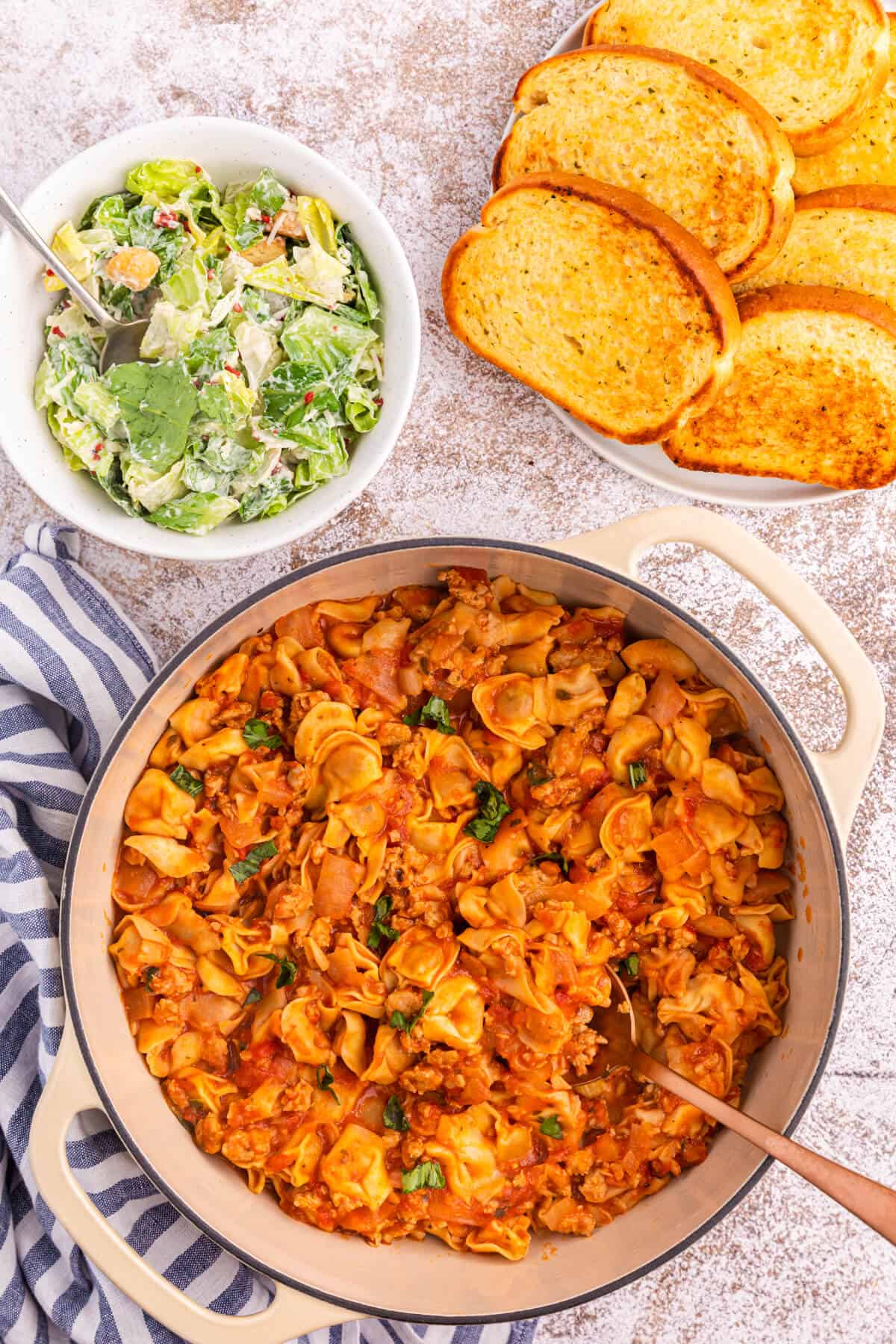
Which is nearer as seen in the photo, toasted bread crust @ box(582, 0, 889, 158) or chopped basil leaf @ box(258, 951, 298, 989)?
toasted bread crust @ box(582, 0, 889, 158)

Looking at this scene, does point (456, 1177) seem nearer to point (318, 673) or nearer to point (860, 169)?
point (318, 673)

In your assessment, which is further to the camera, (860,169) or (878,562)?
(878,562)

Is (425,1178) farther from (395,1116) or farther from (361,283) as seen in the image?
(361,283)

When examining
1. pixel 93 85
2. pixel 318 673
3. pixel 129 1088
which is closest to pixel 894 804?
pixel 318 673

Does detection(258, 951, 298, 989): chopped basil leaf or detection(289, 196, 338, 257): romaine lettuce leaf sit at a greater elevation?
detection(289, 196, 338, 257): romaine lettuce leaf

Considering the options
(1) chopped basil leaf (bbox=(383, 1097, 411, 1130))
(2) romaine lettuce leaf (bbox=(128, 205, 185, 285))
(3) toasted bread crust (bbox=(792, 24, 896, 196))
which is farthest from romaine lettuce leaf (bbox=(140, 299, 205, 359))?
(1) chopped basil leaf (bbox=(383, 1097, 411, 1130))

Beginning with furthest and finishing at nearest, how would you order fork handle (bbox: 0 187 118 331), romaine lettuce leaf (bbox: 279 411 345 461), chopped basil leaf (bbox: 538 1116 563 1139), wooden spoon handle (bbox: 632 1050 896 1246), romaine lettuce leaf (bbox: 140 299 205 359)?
chopped basil leaf (bbox: 538 1116 563 1139) < romaine lettuce leaf (bbox: 279 411 345 461) < romaine lettuce leaf (bbox: 140 299 205 359) < fork handle (bbox: 0 187 118 331) < wooden spoon handle (bbox: 632 1050 896 1246)

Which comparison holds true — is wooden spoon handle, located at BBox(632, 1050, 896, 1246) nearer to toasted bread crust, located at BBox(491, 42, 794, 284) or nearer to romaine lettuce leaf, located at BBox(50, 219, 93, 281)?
toasted bread crust, located at BBox(491, 42, 794, 284)

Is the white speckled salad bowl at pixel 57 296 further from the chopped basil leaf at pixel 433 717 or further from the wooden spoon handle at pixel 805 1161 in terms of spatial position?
the wooden spoon handle at pixel 805 1161
